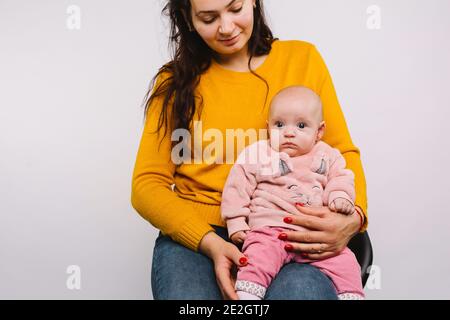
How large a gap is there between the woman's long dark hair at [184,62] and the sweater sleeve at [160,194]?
30mm

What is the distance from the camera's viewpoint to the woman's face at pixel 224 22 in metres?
1.54

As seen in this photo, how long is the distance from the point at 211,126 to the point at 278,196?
308 mm

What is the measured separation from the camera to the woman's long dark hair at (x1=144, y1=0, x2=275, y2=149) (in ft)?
5.32

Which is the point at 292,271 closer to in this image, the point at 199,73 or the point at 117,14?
the point at 199,73

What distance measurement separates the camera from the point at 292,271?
4.44 feet

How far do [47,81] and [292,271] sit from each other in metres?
1.61

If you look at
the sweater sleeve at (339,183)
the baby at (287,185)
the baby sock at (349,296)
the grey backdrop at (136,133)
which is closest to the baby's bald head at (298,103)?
the baby at (287,185)

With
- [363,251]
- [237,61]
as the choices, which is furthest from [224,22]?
[363,251]

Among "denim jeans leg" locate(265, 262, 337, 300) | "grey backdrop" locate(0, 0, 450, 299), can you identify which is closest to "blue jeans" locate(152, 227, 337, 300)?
"denim jeans leg" locate(265, 262, 337, 300)

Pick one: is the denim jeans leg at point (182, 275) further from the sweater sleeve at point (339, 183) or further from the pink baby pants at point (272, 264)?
the sweater sleeve at point (339, 183)

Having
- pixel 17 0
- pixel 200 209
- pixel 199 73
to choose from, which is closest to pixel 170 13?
pixel 199 73

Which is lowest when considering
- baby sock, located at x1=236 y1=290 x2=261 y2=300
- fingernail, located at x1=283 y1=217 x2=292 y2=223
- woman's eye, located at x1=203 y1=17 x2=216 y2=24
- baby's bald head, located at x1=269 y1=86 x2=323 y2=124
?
baby sock, located at x1=236 y1=290 x2=261 y2=300

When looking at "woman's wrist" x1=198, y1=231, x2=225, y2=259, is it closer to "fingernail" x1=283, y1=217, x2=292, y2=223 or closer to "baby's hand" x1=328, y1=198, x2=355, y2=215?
"fingernail" x1=283, y1=217, x2=292, y2=223

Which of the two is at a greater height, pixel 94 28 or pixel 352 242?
pixel 94 28
